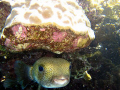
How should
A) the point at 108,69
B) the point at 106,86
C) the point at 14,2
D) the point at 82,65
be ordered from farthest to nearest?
the point at 108,69, the point at 106,86, the point at 82,65, the point at 14,2

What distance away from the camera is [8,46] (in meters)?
2.23

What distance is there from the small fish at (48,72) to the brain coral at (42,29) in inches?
16.7

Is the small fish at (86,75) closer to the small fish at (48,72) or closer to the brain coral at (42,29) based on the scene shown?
the small fish at (48,72)

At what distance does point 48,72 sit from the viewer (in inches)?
93.9

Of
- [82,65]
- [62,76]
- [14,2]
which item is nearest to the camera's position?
[62,76]

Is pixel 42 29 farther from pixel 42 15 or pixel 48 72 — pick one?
pixel 48 72

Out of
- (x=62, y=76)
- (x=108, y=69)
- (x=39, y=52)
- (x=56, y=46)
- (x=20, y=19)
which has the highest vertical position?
(x=20, y=19)

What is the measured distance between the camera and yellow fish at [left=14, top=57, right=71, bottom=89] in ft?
7.38

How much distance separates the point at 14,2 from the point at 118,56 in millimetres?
6582

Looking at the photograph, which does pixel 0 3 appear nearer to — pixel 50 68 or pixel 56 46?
pixel 56 46

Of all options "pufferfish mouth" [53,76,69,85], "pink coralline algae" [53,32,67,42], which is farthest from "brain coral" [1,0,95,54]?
"pufferfish mouth" [53,76,69,85]

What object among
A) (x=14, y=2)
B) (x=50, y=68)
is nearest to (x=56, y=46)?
(x=50, y=68)

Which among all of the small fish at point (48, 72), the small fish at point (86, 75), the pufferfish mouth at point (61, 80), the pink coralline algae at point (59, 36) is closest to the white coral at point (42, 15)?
the pink coralline algae at point (59, 36)

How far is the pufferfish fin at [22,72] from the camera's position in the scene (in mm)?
2686
